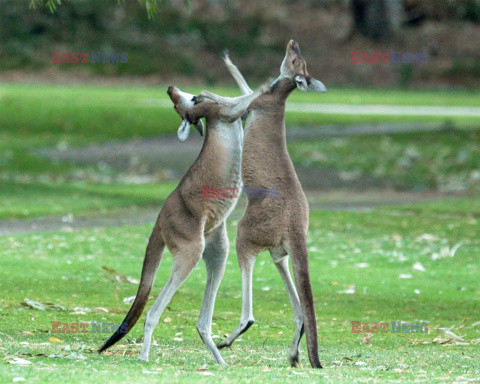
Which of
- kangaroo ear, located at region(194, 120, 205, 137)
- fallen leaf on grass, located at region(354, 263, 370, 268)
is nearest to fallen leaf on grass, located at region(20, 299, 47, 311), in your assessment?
kangaroo ear, located at region(194, 120, 205, 137)

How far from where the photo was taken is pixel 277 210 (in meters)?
7.14

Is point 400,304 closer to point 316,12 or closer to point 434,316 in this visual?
point 434,316

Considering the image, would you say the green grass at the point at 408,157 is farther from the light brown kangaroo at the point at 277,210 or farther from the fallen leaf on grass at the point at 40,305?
the light brown kangaroo at the point at 277,210

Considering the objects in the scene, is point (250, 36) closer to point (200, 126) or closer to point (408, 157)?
point (408, 157)

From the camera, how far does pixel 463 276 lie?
39.6 ft

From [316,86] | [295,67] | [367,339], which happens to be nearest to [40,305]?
[367,339]
